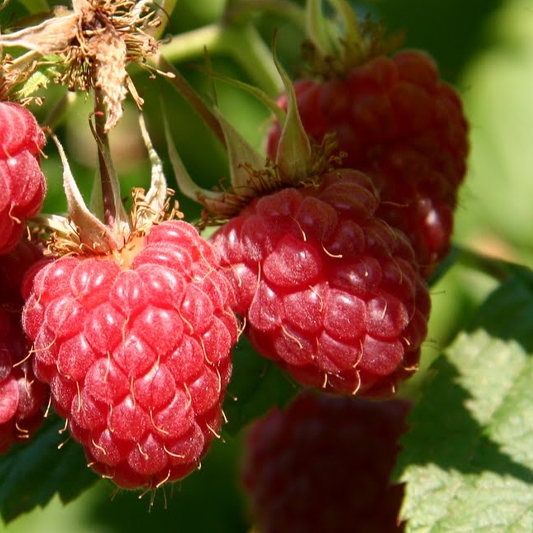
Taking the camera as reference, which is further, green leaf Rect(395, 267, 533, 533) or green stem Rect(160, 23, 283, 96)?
green stem Rect(160, 23, 283, 96)

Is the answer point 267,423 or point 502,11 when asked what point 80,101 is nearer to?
point 267,423

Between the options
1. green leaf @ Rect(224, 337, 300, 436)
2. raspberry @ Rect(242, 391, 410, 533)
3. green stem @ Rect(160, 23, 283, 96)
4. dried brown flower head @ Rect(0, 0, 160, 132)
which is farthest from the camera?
raspberry @ Rect(242, 391, 410, 533)

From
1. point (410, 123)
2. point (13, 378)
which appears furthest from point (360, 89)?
point (13, 378)

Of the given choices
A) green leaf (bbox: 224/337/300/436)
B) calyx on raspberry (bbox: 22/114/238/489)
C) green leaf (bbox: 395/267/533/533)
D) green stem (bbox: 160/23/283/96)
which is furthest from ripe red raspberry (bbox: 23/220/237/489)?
green stem (bbox: 160/23/283/96)

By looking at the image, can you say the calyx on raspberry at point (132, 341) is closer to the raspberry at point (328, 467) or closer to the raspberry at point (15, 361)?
the raspberry at point (15, 361)

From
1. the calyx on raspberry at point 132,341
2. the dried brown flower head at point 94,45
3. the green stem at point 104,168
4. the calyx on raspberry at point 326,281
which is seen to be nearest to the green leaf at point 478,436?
the calyx on raspberry at point 326,281

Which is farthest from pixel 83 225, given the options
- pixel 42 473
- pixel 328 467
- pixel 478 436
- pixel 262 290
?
pixel 328 467

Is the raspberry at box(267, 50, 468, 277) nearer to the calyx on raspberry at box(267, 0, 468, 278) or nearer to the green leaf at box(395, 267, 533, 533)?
the calyx on raspberry at box(267, 0, 468, 278)
